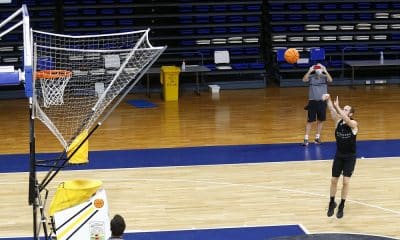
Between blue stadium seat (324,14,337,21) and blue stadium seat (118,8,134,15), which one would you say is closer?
blue stadium seat (118,8,134,15)

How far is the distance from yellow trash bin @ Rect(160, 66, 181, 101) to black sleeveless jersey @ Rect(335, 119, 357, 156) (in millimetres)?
11706

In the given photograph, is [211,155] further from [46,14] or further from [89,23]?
[46,14]

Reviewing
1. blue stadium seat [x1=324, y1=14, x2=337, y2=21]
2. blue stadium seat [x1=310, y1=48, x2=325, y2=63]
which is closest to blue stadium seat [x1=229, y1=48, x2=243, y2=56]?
blue stadium seat [x1=310, y1=48, x2=325, y2=63]

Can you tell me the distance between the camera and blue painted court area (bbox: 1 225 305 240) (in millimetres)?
11195

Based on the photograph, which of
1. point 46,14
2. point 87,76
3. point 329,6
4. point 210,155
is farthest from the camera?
point 329,6

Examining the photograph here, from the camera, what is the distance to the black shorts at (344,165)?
11.9 meters

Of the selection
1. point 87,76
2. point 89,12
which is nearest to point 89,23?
point 89,12

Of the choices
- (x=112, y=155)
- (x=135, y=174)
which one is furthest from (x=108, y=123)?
(x=135, y=174)

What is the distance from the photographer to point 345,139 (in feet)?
38.9

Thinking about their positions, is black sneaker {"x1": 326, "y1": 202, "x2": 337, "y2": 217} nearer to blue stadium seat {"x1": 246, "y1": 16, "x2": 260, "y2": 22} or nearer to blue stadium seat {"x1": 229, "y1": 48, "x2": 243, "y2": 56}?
blue stadium seat {"x1": 229, "y1": 48, "x2": 243, "y2": 56}

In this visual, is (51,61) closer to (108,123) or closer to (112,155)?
(112,155)

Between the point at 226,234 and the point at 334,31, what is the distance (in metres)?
16.0

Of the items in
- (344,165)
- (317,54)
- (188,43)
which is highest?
(188,43)

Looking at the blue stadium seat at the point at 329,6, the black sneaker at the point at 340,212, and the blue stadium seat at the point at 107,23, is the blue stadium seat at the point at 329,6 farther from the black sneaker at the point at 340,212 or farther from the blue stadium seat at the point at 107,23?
the black sneaker at the point at 340,212
